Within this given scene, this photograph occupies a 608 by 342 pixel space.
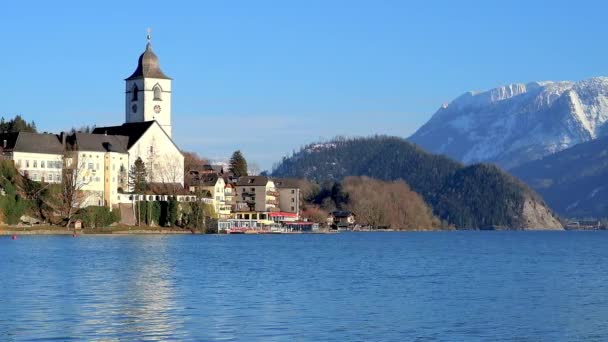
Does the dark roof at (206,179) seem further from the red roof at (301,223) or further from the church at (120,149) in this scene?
the red roof at (301,223)

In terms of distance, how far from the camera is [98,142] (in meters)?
141

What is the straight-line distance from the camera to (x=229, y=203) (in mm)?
167625

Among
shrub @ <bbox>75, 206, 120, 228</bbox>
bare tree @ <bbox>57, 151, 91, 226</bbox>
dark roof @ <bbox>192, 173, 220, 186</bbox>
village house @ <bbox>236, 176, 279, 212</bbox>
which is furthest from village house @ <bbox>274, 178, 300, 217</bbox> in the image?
bare tree @ <bbox>57, 151, 91, 226</bbox>

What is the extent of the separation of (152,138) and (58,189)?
66.9ft

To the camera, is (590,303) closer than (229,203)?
Yes

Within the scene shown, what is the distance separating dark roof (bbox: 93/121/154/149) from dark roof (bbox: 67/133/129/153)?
121 centimetres

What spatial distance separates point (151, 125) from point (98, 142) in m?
8.71

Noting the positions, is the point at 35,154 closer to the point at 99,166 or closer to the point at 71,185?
the point at 71,185

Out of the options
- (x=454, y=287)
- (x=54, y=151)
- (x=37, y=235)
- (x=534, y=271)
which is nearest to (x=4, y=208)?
(x=37, y=235)

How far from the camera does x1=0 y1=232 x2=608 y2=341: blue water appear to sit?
3688 cm

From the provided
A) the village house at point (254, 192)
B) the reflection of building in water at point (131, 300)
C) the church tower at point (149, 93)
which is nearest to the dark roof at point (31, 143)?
the church tower at point (149, 93)

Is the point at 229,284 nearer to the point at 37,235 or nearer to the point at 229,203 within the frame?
the point at 37,235

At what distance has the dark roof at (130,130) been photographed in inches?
5758

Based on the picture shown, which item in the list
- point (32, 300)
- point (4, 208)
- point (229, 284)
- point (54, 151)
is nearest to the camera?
point (32, 300)
